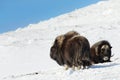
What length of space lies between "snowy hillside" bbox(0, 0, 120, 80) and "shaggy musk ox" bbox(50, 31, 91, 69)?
21cm

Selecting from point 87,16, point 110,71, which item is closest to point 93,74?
point 110,71

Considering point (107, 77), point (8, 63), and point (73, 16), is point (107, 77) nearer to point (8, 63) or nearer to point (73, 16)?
point (8, 63)

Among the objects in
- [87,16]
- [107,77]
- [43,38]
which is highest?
[87,16]

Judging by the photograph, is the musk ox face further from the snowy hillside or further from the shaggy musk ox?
the shaggy musk ox

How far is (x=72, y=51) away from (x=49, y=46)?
334 inches

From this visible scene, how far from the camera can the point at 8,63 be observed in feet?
45.3

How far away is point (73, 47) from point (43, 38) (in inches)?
443

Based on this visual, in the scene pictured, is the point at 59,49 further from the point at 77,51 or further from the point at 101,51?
the point at 101,51

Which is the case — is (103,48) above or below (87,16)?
below

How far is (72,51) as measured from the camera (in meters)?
8.59

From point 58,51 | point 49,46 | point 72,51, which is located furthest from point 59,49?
point 49,46

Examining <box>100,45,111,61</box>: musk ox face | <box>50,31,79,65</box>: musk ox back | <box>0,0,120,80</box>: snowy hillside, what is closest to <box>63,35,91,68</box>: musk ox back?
<box>50,31,79,65</box>: musk ox back

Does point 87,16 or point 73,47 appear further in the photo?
point 87,16

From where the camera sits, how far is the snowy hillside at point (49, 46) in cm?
793
